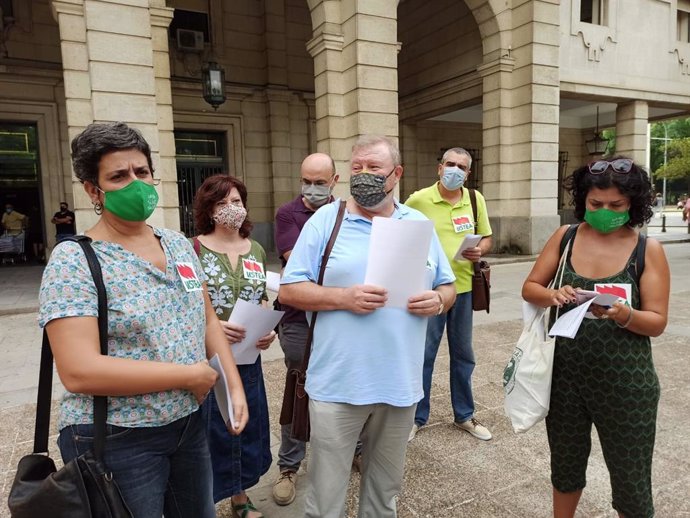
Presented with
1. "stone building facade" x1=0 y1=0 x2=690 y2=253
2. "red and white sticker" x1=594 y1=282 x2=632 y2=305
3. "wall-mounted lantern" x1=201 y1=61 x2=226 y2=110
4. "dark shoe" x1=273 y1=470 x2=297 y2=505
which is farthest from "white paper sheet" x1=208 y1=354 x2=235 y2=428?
"wall-mounted lantern" x1=201 y1=61 x2=226 y2=110

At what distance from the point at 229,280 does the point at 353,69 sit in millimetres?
8701

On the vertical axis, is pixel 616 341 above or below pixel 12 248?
above

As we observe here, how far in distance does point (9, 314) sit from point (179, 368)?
8044 mm

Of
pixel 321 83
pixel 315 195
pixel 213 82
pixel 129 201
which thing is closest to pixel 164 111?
pixel 213 82

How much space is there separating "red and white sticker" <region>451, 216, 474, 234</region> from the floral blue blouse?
2400mm

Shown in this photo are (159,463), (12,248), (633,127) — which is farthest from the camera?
(633,127)

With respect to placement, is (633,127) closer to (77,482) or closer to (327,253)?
(327,253)

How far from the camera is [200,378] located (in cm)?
155

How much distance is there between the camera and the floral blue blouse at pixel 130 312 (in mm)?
1425

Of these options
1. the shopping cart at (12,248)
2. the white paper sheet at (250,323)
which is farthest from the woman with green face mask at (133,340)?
the shopping cart at (12,248)

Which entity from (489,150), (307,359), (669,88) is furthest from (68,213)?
(669,88)

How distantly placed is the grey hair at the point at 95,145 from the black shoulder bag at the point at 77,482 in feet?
0.79

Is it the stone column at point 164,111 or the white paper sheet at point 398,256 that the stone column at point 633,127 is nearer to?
the stone column at point 164,111

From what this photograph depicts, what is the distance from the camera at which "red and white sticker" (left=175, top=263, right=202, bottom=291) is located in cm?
173
